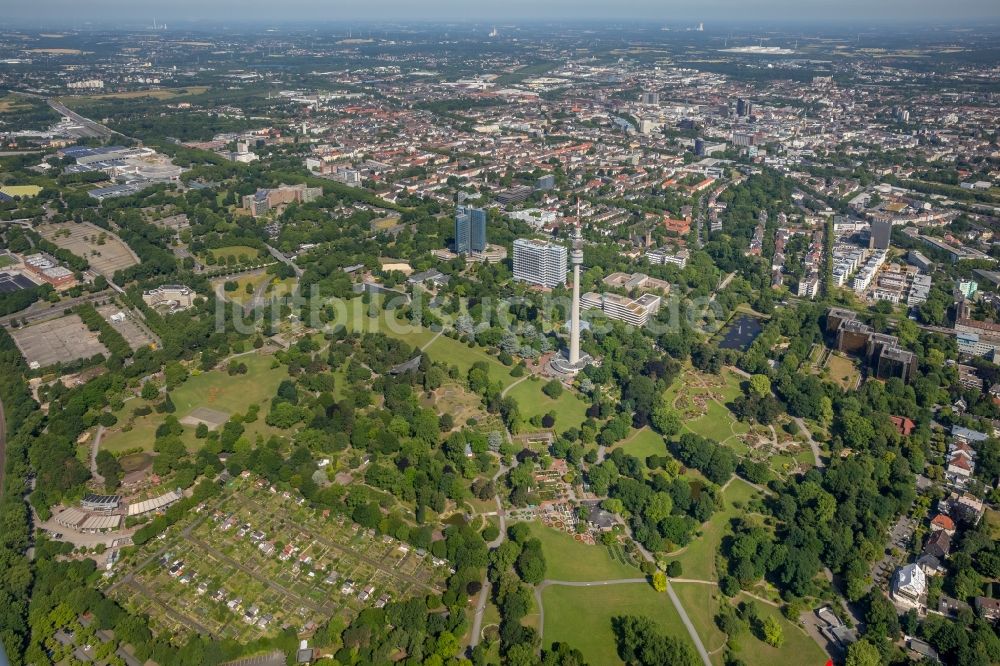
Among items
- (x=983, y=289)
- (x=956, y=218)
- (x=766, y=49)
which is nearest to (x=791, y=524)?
(x=983, y=289)

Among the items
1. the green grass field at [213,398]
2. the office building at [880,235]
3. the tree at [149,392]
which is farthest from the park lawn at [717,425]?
the office building at [880,235]

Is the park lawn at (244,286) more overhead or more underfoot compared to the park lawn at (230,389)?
more overhead

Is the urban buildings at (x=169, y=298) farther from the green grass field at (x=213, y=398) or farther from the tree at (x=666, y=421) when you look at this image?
the tree at (x=666, y=421)

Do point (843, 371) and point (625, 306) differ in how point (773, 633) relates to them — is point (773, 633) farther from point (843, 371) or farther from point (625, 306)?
point (625, 306)

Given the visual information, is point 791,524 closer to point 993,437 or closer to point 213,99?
point 993,437

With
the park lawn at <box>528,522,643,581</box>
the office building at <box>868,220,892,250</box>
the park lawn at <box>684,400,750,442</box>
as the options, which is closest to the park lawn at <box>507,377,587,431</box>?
the park lawn at <box>684,400,750,442</box>

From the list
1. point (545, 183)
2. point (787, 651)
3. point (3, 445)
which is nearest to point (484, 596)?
point (787, 651)
